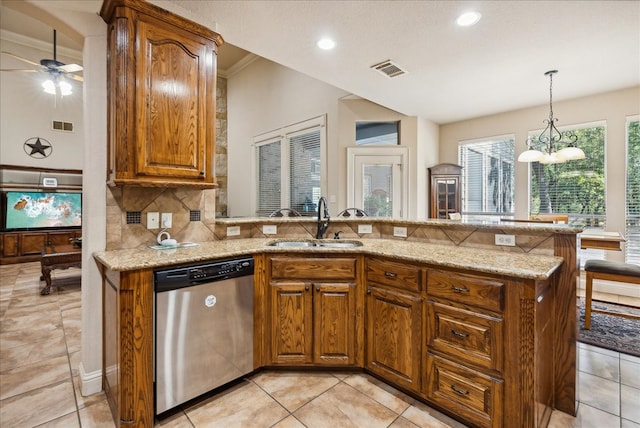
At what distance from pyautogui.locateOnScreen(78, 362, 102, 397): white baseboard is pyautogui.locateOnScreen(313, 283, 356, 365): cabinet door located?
4.76 ft

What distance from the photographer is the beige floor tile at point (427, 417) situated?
1.72 meters

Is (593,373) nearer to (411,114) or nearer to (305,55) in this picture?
(305,55)

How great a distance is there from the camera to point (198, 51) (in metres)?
2.21

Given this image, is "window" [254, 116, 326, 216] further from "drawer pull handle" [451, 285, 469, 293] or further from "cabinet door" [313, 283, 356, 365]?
"drawer pull handle" [451, 285, 469, 293]

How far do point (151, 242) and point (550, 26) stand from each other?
3.72m

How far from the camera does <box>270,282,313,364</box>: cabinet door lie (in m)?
2.17

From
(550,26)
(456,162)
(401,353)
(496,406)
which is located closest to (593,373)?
(496,406)

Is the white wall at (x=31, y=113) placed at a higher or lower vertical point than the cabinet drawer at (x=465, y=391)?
higher

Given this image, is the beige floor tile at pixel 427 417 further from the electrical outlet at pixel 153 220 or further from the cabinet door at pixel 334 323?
the electrical outlet at pixel 153 220

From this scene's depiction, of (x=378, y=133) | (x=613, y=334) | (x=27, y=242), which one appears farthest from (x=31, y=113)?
(x=613, y=334)

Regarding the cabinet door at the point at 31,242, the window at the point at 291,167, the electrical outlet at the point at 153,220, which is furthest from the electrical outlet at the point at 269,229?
the cabinet door at the point at 31,242

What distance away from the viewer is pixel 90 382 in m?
2.01

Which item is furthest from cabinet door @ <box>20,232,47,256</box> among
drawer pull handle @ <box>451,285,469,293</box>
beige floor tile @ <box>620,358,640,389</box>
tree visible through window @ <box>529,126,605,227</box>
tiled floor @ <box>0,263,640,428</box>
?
tree visible through window @ <box>529,126,605,227</box>

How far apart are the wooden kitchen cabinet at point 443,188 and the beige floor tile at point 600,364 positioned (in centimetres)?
315
